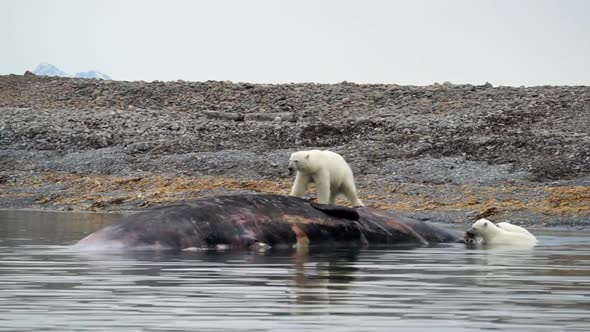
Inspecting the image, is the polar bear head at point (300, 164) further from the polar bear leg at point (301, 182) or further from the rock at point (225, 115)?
the rock at point (225, 115)

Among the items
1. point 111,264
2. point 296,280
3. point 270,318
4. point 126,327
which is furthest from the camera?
point 111,264

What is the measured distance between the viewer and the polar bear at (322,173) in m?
20.4

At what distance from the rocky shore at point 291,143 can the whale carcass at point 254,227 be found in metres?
7.83

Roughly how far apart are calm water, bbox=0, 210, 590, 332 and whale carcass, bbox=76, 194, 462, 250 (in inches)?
22.8

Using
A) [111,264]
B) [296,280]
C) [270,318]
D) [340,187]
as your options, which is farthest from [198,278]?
[340,187]

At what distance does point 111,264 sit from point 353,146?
26277 mm

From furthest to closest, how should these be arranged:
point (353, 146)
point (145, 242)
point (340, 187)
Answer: point (353, 146)
point (340, 187)
point (145, 242)

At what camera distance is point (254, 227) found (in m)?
14.6

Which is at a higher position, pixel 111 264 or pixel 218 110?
pixel 218 110

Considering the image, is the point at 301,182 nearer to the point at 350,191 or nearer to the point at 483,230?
the point at 350,191

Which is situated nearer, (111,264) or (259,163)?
(111,264)

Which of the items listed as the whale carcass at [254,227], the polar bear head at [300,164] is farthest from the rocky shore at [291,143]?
the whale carcass at [254,227]

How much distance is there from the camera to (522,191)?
27500mm

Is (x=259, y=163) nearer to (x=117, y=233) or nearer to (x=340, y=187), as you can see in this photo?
(x=340, y=187)
